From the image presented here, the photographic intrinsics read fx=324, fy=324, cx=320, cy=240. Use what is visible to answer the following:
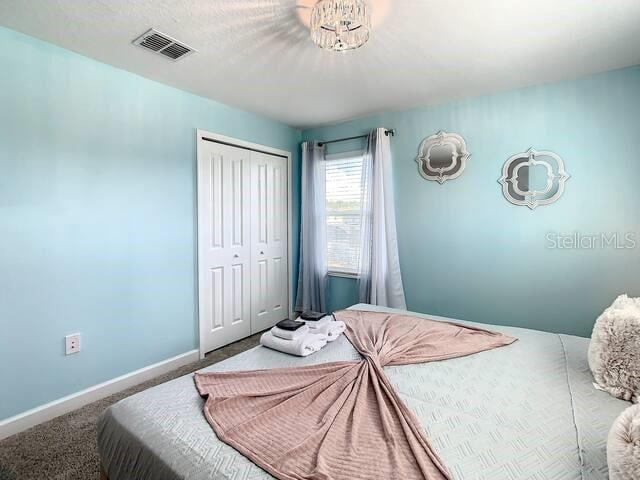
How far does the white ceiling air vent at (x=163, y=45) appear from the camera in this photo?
195cm

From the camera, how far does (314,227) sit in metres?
3.86

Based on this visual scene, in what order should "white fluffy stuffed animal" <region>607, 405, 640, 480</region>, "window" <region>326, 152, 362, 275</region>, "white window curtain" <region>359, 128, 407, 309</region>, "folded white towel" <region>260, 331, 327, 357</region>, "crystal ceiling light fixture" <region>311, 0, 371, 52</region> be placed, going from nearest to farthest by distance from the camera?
"white fluffy stuffed animal" <region>607, 405, 640, 480</region>, "crystal ceiling light fixture" <region>311, 0, 371, 52</region>, "folded white towel" <region>260, 331, 327, 357</region>, "white window curtain" <region>359, 128, 407, 309</region>, "window" <region>326, 152, 362, 275</region>

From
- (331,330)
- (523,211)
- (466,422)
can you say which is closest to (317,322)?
(331,330)

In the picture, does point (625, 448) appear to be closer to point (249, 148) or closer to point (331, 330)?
point (331, 330)

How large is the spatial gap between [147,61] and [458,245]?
2.96 m

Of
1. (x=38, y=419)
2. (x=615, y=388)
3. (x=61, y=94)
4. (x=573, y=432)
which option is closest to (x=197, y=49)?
(x=61, y=94)

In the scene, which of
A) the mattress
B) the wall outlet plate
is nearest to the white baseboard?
the wall outlet plate

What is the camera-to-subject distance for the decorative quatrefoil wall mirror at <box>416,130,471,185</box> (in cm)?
305

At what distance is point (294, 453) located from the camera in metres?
0.98

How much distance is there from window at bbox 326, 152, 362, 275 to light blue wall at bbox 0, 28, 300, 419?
1550 millimetres

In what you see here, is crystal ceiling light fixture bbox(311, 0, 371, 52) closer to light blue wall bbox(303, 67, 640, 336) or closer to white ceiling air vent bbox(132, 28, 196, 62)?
white ceiling air vent bbox(132, 28, 196, 62)

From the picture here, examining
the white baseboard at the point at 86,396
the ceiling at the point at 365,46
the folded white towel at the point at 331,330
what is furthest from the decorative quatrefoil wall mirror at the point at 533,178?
the white baseboard at the point at 86,396

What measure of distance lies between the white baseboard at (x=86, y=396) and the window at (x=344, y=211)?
1.82 meters

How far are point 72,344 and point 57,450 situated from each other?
639 millimetres
